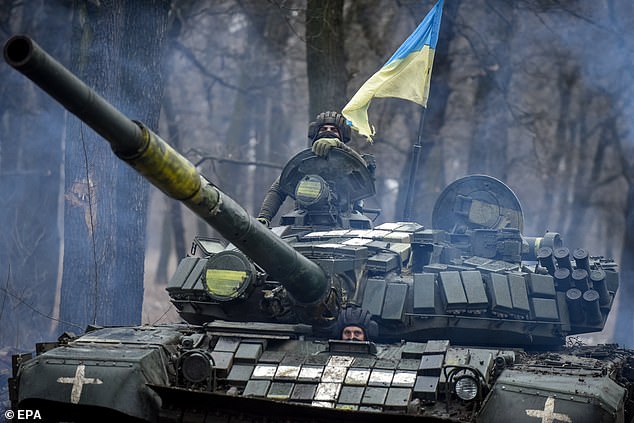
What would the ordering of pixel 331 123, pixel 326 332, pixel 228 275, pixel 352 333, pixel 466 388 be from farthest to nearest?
pixel 331 123 → pixel 228 275 → pixel 326 332 → pixel 352 333 → pixel 466 388

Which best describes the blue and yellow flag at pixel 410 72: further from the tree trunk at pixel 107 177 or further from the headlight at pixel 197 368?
the headlight at pixel 197 368

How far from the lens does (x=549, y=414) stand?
7910 mm

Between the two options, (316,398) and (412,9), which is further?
(412,9)

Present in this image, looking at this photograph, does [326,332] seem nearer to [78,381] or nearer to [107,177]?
[78,381]

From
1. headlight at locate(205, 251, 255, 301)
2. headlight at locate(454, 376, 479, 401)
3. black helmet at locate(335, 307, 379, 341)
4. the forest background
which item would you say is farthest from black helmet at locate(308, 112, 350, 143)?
headlight at locate(454, 376, 479, 401)

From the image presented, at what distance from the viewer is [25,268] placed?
19.1 m

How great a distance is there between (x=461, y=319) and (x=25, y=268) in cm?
1164

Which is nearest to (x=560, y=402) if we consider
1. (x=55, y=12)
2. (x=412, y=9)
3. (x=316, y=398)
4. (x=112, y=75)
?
(x=316, y=398)

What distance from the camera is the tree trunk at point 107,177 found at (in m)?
13.4

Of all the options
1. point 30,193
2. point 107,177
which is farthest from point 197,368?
point 30,193

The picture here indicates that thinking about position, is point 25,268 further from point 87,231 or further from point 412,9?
point 412,9

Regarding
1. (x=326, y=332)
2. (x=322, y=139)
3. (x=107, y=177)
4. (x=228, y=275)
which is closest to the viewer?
(x=326, y=332)

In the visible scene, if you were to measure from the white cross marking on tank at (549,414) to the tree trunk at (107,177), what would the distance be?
6978 millimetres

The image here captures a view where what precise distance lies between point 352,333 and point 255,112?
25.9 m
